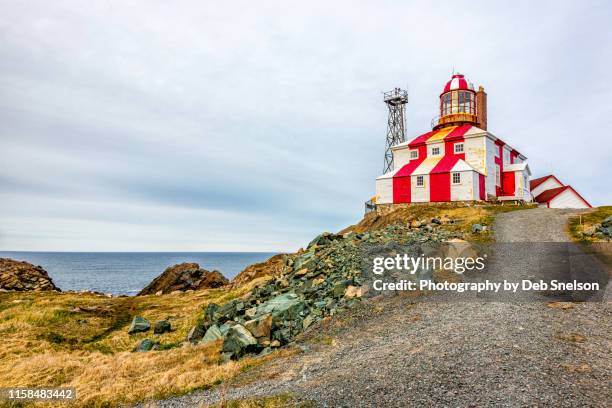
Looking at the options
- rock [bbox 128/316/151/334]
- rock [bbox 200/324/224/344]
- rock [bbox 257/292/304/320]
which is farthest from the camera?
rock [bbox 128/316/151/334]

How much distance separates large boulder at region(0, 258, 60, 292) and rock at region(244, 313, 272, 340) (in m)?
34.8

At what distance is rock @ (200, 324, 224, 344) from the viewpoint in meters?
16.1

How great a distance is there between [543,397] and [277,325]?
9.24 metres

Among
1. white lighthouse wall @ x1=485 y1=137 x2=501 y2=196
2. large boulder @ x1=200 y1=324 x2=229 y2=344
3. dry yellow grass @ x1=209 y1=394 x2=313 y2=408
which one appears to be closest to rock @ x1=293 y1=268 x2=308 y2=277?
large boulder @ x1=200 y1=324 x2=229 y2=344

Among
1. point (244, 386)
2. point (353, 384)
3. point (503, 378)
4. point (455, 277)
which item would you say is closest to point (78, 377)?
point (244, 386)

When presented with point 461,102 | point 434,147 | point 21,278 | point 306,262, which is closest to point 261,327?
point 306,262

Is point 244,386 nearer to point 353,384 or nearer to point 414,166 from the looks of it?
point 353,384

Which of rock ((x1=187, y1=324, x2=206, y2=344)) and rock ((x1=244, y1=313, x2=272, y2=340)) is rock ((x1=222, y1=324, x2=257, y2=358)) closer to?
rock ((x1=244, y1=313, x2=272, y2=340))

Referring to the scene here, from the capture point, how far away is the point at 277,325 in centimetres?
1485

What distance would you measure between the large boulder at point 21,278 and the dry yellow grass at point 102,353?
451 inches

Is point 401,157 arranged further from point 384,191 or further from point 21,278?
point 21,278

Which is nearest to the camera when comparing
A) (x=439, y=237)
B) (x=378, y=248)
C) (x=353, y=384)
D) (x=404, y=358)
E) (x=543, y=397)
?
(x=543, y=397)

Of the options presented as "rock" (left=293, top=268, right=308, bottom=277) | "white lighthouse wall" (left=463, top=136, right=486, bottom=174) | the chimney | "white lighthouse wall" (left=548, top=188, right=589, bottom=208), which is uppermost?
the chimney

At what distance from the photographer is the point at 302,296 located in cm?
1716
